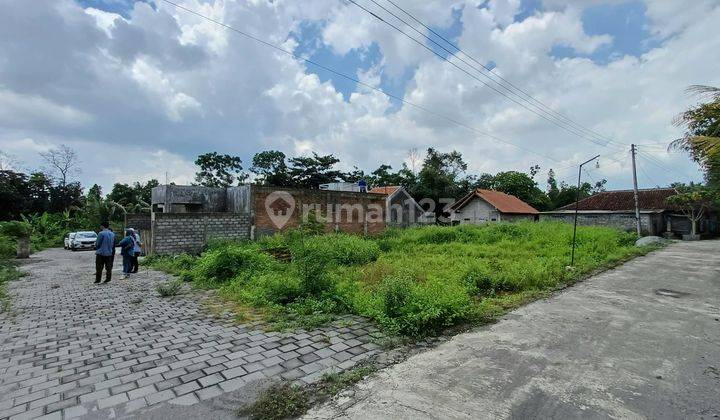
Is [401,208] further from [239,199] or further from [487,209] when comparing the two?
[239,199]

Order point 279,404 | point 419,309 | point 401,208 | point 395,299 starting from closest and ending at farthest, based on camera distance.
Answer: point 279,404
point 419,309
point 395,299
point 401,208

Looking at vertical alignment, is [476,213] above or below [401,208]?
below

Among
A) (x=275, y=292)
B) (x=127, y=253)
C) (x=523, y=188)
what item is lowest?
(x=275, y=292)

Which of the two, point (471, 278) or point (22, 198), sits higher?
point (22, 198)

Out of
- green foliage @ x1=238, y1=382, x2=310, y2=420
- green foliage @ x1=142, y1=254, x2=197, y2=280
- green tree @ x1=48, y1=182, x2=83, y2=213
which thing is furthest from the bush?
green tree @ x1=48, y1=182, x2=83, y2=213

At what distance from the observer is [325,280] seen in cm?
649

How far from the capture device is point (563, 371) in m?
3.65

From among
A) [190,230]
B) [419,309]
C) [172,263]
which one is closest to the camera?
[419,309]

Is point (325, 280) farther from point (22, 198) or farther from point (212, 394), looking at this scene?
point (22, 198)

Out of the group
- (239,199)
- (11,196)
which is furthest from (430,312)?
(11,196)

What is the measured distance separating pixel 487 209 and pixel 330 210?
16.4m

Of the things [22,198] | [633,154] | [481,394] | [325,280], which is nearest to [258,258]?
[325,280]

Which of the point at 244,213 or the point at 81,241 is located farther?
the point at 81,241

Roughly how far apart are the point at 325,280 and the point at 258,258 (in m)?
3.61
